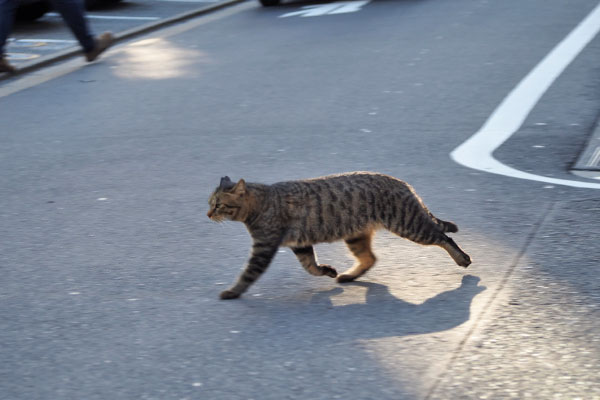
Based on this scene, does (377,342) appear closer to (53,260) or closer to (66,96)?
(53,260)

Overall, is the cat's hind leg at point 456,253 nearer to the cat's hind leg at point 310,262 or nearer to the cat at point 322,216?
the cat at point 322,216

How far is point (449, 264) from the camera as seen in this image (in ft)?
18.6

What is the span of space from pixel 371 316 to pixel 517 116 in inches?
188

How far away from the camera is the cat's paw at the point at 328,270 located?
18.1ft

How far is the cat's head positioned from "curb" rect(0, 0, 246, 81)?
7527 millimetres

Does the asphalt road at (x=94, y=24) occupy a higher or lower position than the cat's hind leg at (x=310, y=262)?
lower

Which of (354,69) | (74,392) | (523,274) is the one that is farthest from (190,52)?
(74,392)

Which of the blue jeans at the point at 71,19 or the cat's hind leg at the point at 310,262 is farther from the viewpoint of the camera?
the blue jeans at the point at 71,19

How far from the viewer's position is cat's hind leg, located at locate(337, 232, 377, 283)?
5535mm

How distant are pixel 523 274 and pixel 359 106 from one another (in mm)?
4697

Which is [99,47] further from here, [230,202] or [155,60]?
[230,202]

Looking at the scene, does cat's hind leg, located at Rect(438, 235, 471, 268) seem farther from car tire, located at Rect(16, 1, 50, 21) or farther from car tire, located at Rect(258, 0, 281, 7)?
car tire, located at Rect(258, 0, 281, 7)

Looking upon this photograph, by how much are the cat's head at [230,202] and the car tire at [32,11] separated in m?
11.9

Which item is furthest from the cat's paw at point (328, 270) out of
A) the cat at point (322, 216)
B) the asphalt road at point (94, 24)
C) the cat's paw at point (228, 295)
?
the asphalt road at point (94, 24)
